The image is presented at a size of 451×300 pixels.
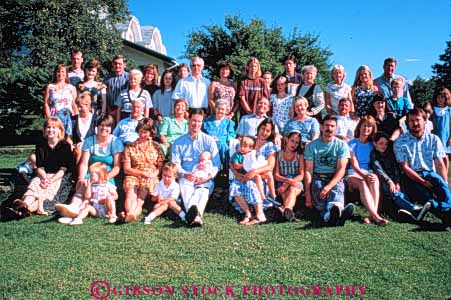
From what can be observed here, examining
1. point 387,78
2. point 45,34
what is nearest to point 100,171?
point 387,78

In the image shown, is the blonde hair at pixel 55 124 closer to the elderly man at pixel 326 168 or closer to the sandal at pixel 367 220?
the elderly man at pixel 326 168

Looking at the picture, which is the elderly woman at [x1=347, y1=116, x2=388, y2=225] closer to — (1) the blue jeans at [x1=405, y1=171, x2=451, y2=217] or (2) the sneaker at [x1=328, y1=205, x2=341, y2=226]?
(2) the sneaker at [x1=328, y1=205, x2=341, y2=226]

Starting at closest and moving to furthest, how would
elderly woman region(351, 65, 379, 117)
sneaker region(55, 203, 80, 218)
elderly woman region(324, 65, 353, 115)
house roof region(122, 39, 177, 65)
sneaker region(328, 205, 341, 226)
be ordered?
sneaker region(328, 205, 341, 226), sneaker region(55, 203, 80, 218), elderly woman region(351, 65, 379, 117), elderly woman region(324, 65, 353, 115), house roof region(122, 39, 177, 65)

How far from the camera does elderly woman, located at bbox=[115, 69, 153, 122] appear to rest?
7.20m

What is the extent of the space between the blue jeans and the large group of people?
14mm

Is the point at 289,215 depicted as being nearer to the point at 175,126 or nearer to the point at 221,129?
the point at 221,129

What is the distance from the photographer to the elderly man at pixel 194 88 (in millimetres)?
7449

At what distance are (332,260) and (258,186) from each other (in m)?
1.82

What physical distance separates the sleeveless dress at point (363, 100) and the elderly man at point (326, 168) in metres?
1.35

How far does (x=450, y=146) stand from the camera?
770 centimetres

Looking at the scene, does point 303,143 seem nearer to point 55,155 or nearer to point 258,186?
point 258,186

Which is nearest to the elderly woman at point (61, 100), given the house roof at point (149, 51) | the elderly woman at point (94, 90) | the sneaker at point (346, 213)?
the elderly woman at point (94, 90)

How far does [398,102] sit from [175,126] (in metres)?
3.84

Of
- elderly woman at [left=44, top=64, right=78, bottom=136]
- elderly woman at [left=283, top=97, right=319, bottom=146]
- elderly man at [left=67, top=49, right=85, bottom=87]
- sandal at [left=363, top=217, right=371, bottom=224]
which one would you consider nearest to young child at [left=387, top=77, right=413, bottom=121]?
elderly woman at [left=283, top=97, right=319, bottom=146]
